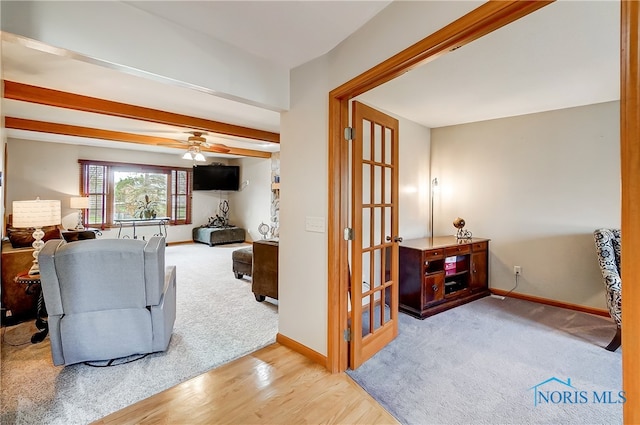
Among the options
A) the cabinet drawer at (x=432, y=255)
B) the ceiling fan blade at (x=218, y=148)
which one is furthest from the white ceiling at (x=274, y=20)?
the ceiling fan blade at (x=218, y=148)

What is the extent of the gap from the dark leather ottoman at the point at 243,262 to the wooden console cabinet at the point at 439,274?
2.27 m

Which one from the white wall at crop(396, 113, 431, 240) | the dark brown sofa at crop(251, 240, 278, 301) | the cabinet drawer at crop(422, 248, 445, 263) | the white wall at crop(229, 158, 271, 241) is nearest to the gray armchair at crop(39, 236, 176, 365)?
the dark brown sofa at crop(251, 240, 278, 301)

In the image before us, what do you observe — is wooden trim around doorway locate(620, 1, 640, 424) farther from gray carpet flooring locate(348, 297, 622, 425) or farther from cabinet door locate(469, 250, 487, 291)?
cabinet door locate(469, 250, 487, 291)

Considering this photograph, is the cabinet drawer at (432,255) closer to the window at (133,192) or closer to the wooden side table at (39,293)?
the wooden side table at (39,293)

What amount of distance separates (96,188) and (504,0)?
824cm

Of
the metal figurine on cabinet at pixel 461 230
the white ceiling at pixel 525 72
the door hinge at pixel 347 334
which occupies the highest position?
the white ceiling at pixel 525 72

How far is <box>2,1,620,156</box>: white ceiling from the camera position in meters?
1.74

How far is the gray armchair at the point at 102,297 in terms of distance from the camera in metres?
2.04

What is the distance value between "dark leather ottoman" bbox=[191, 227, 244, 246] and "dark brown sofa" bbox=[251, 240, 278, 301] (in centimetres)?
442

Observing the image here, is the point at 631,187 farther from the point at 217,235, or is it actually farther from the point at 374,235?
the point at 217,235

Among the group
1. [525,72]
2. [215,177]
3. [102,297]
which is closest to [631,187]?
[525,72]

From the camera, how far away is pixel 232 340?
260 cm

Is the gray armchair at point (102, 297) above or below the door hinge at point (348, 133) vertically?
below

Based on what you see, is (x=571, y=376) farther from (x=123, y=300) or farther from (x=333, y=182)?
(x=123, y=300)
